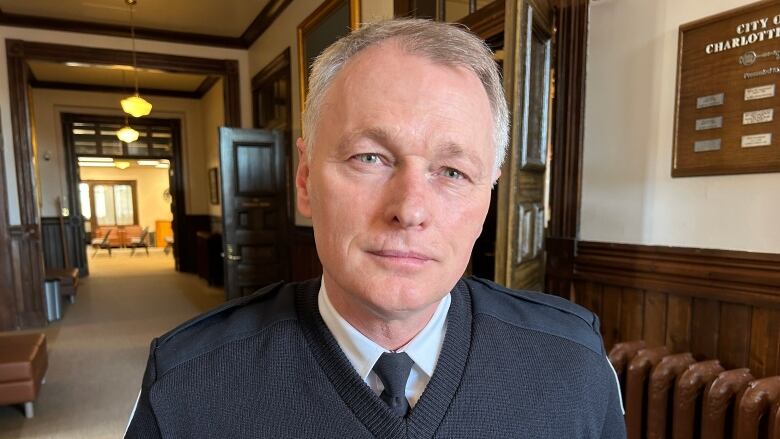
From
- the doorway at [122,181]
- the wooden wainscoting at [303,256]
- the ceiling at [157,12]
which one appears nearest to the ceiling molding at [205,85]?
the doorway at [122,181]

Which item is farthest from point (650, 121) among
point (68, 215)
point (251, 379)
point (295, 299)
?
point (68, 215)

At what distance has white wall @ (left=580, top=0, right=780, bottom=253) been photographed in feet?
4.90

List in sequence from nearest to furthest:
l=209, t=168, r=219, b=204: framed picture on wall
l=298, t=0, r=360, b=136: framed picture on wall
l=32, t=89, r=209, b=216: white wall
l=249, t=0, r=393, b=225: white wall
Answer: l=298, t=0, r=360, b=136: framed picture on wall < l=249, t=0, r=393, b=225: white wall < l=32, t=89, r=209, b=216: white wall < l=209, t=168, r=219, b=204: framed picture on wall

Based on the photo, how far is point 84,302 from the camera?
6043 millimetres

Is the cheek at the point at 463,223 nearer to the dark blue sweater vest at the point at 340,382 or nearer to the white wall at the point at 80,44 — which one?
the dark blue sweater vest at the point at 340,382

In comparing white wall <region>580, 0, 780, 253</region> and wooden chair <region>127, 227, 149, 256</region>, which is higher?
white wall <region>580, 0, 780, 253</region>

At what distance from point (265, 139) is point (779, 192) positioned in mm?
4127

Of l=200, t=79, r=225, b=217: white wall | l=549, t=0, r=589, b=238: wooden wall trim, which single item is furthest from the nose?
l=200, t=79, r=225, b=217: white wall

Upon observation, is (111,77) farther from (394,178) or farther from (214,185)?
(394,178)

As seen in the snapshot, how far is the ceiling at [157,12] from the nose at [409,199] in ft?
15.6

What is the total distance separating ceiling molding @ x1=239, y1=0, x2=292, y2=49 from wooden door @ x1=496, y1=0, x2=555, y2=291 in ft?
10.8

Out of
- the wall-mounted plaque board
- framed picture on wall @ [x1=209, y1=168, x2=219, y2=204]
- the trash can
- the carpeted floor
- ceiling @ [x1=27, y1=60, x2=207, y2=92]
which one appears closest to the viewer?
the wall-mounted plaque board

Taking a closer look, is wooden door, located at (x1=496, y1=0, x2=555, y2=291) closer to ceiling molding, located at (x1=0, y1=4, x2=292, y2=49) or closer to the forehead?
the forehead

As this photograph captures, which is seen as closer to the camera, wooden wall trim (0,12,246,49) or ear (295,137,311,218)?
ear (295,137,311,218)
